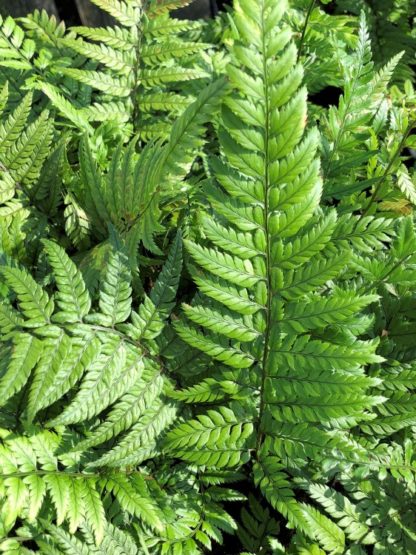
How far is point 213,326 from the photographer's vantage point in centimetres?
147

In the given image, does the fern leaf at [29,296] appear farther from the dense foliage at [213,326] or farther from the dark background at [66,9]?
the dark background at [66,9]

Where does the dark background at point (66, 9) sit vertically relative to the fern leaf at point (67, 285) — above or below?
above

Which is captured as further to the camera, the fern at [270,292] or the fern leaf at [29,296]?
the fern leaf at [29,296]

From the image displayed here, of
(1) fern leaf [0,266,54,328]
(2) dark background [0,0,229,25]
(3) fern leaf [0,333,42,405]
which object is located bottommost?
(3) fern leaf [0,333,42,405]

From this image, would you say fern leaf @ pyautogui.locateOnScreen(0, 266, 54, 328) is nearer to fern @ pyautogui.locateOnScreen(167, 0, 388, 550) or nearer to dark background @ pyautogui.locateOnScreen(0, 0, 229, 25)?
fern @ pyautogui.locateOnScreen(167, 0, 388, 550)

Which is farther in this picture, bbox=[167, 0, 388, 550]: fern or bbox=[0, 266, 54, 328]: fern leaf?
bbox=[0, 266, 54, 328]: fern leaf

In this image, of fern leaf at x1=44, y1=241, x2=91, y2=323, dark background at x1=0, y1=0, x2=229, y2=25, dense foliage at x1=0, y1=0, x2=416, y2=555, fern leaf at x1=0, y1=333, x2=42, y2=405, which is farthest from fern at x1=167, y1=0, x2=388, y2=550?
dark background at x1=0, y1=0, x2=229, y2=25

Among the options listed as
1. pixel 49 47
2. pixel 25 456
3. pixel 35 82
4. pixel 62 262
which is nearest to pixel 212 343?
pixel 62 262

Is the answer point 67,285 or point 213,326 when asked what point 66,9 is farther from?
→ point 213,326

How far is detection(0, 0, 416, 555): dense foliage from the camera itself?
135 centimetres

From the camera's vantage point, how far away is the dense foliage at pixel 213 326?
4.42 ft

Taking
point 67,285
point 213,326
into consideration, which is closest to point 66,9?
point 67,285

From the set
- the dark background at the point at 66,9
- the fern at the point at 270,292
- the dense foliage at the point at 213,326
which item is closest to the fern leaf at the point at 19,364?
the dense foliage at the point at 213,326

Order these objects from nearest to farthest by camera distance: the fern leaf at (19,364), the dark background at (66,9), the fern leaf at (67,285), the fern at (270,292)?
1. the fern at (270,292)
2. the fern leaf at (19,364)
3. the fern leaf at (67,285)
4. the dark background at (66,9)
